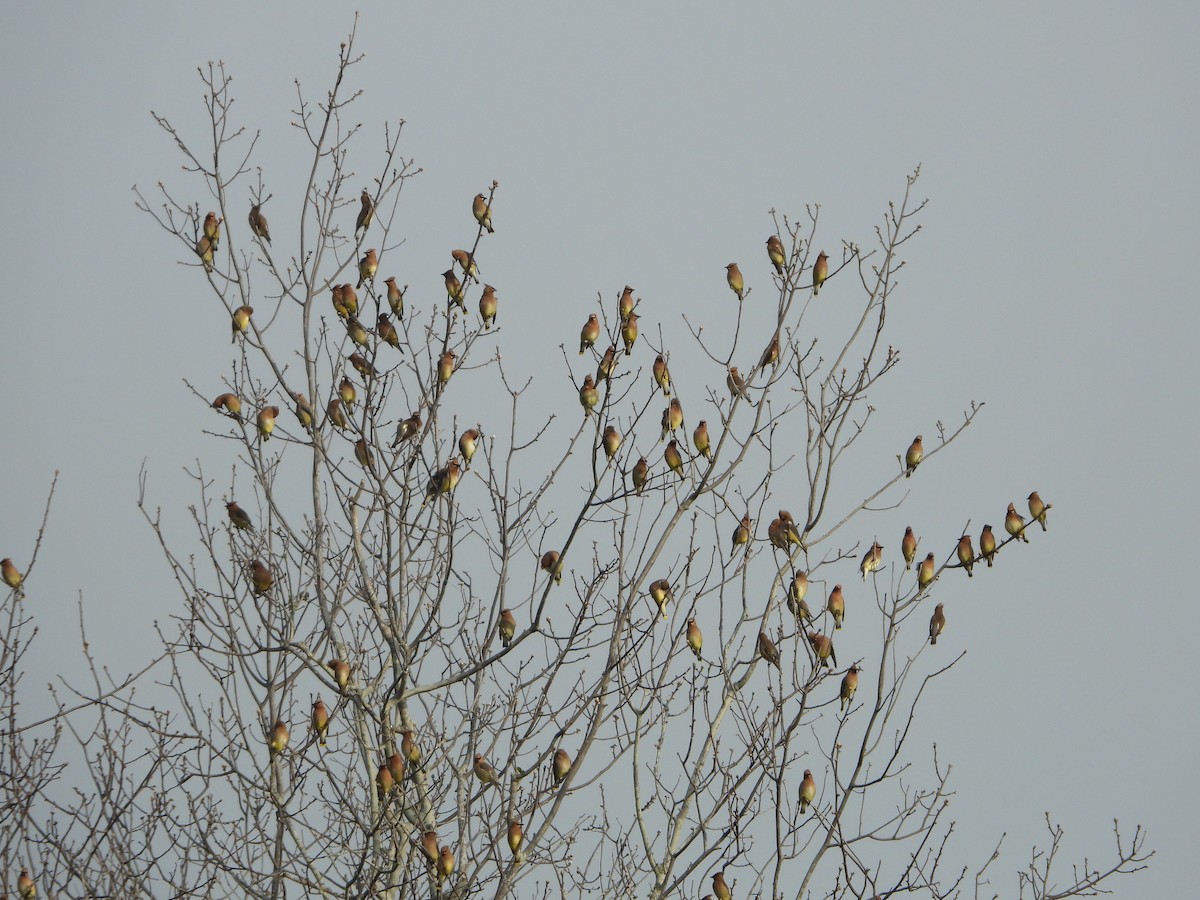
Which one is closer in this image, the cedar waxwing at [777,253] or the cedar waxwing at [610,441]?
the cedar waxwing at [610,441]

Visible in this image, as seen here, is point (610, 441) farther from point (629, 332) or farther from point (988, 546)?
point (988, 546)

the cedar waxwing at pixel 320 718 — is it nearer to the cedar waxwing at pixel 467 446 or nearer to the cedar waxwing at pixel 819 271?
the cedar waxwing at pixel 467 446

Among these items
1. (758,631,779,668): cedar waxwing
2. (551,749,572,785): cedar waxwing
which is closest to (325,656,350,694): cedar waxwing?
(551,749,572,785): cedar waxwing

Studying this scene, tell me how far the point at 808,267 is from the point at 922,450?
3.52 feet

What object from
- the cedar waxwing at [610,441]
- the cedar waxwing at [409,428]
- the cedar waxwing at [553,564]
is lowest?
the cedar waxwing at [553,564]

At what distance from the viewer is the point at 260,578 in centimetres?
601

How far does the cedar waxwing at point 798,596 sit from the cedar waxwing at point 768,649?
0.58 ft

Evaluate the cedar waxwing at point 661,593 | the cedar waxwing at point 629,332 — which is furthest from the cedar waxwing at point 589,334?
the cedar waxwing at point 661,593

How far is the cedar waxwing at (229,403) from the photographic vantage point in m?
6.42

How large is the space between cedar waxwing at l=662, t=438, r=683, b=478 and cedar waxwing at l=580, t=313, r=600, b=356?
1.94 feet

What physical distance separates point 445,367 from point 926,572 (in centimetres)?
230

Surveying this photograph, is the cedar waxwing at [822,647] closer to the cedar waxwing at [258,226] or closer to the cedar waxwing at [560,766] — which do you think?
the cedar waxwing at [560,766]

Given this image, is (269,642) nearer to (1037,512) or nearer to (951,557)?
(951,557)

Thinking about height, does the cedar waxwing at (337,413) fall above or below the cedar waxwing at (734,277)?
below
